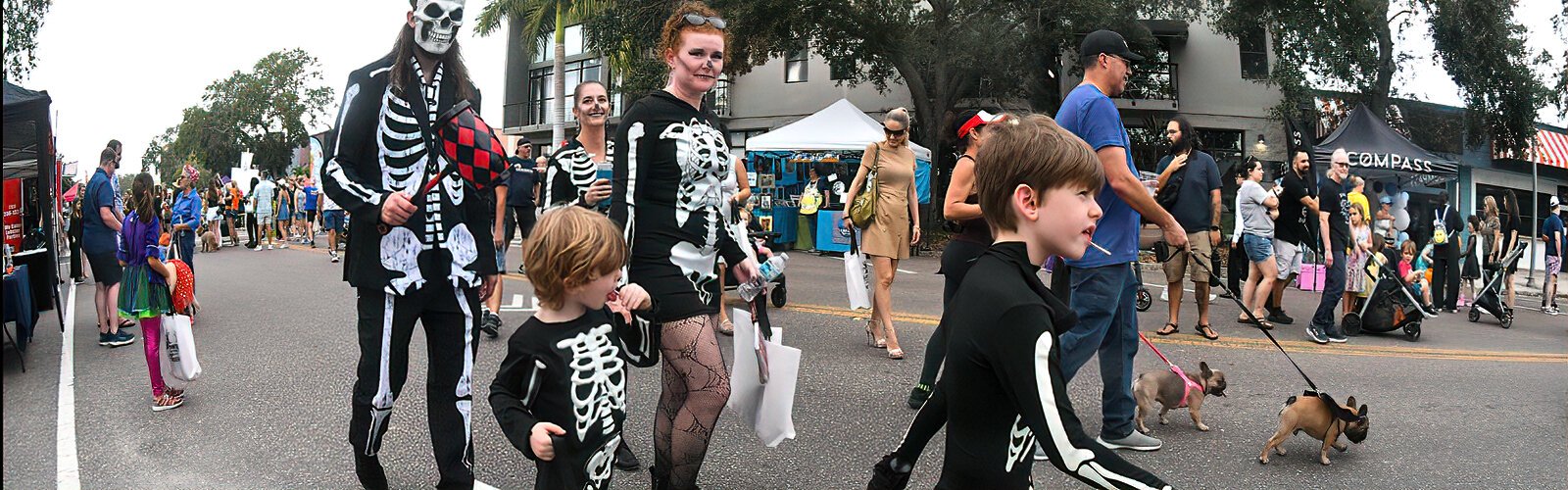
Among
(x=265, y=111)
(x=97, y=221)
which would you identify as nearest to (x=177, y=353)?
(x=97, y=221)

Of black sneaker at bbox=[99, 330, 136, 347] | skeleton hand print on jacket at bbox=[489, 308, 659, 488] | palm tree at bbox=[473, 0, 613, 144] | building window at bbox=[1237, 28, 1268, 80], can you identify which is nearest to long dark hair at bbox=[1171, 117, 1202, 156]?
skeleton hand print on jacket at bbox=[489, 308, 659, 488]

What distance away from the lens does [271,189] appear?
20516 millimetres

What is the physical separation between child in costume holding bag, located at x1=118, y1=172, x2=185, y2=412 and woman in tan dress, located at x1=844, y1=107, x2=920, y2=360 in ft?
13.7

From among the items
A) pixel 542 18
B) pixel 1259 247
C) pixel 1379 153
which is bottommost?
pixel 1259 247

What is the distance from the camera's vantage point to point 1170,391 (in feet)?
15.7

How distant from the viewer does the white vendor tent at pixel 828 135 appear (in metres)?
18.4

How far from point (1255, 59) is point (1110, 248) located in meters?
26.8

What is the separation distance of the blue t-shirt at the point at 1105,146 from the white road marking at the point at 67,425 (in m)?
4.33

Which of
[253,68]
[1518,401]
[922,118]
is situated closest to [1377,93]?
[922,118]

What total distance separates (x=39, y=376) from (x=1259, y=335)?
9.33 metres

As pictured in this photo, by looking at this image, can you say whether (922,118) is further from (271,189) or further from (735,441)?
(735,441)

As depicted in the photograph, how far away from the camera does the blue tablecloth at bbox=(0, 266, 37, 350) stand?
7.16 metres

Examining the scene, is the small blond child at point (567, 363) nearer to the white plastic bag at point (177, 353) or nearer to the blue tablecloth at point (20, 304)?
the white plastic bag at point (177, 353)

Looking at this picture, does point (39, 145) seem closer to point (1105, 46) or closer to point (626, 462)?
point (626, 462)
